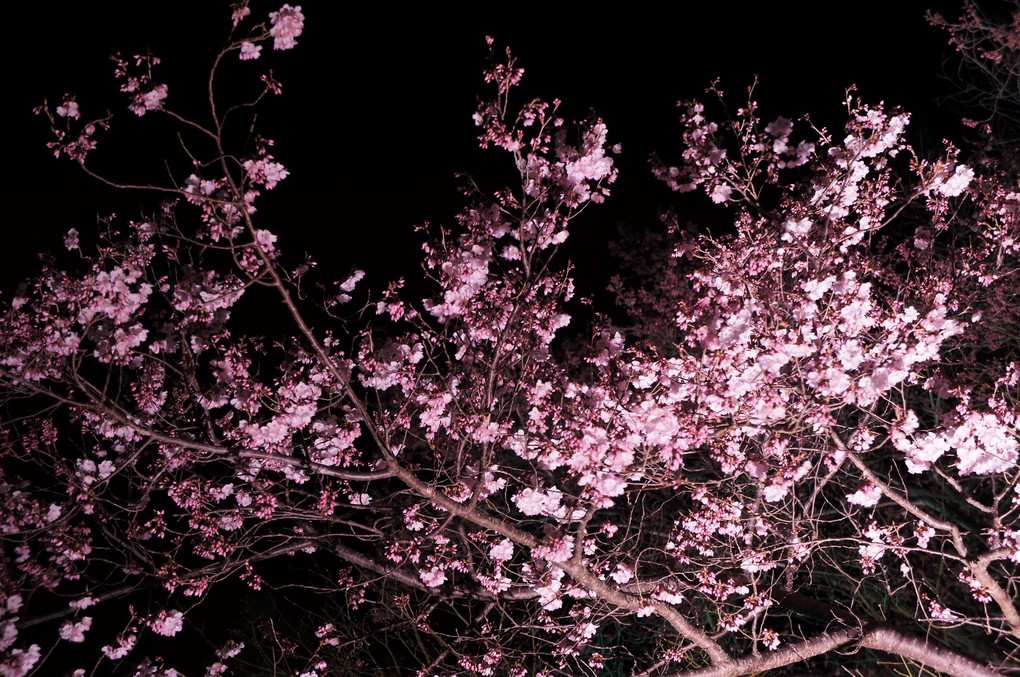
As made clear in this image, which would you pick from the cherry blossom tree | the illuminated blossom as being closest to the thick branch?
the cherry blossom tree

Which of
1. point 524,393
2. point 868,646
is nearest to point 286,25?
point 524,393

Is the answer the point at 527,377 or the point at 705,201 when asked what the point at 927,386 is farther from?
the point at 705,201

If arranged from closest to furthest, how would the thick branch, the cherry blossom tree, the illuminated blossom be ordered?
the illuminated blossom
the cherry blossom tree
the thick branch

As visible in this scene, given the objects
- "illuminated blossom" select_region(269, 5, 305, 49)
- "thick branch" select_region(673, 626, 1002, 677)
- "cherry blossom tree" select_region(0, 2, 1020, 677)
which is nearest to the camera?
"illuminated blossom" select_region(269, 5, 305, 49)

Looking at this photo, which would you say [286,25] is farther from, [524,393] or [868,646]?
[868,646]

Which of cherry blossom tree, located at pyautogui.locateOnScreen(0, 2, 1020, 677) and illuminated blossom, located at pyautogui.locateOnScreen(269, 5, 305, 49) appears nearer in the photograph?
illuminated blossom, located at pyautogui.locateOnScreen(269, 5, 305, 49)

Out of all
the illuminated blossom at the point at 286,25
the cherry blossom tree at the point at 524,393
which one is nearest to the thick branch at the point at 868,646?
the cherry blossom tree at the point at 524,393

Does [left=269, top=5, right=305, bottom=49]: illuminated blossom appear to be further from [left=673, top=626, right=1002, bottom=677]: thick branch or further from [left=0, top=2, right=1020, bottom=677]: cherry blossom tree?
[left=673, top=626, right=1002, bottom=677]: thick branch

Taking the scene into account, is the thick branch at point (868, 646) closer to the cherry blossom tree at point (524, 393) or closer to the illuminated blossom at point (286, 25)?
the cherry blossom tree at point (524, 393)

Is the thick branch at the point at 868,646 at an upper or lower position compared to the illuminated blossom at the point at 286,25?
lower

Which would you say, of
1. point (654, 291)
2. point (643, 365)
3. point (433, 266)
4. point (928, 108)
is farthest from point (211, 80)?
point (928, 108)

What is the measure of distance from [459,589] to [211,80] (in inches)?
143

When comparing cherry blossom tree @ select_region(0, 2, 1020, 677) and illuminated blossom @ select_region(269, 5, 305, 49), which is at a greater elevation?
illuminated blossom @ select_region(269, 5, 305, 49)

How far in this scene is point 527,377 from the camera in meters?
4.64
